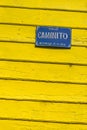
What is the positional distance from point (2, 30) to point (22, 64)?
316 millimetres

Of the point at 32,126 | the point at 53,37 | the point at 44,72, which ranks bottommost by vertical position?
the point at 32,126

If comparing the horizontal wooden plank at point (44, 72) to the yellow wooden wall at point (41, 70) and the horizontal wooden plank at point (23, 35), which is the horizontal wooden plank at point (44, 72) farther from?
the horizontal wooden plank at point (23, 35)

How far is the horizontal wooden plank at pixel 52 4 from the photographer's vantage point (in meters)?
3.19

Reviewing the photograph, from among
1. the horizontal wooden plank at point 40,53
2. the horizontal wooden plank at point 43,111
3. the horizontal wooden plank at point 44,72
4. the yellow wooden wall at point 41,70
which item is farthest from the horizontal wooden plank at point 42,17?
the horizontal wooden plank at point 43,111

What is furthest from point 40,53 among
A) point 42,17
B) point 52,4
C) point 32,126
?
point 32,126

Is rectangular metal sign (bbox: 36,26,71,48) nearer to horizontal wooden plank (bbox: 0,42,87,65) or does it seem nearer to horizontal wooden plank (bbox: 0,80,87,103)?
horizontal wooden plank (bbox: 0,42,87,65)

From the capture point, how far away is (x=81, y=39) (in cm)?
316

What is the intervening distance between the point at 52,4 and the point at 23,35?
1.13 ft

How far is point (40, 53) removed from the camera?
3121 mm

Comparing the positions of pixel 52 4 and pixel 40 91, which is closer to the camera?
pixel 40 91

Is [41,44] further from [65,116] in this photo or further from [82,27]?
[65,116]

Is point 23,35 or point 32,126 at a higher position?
point 23,35

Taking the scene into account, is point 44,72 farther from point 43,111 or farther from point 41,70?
point 43,111

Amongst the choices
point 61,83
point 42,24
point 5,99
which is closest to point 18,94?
point 5,99
